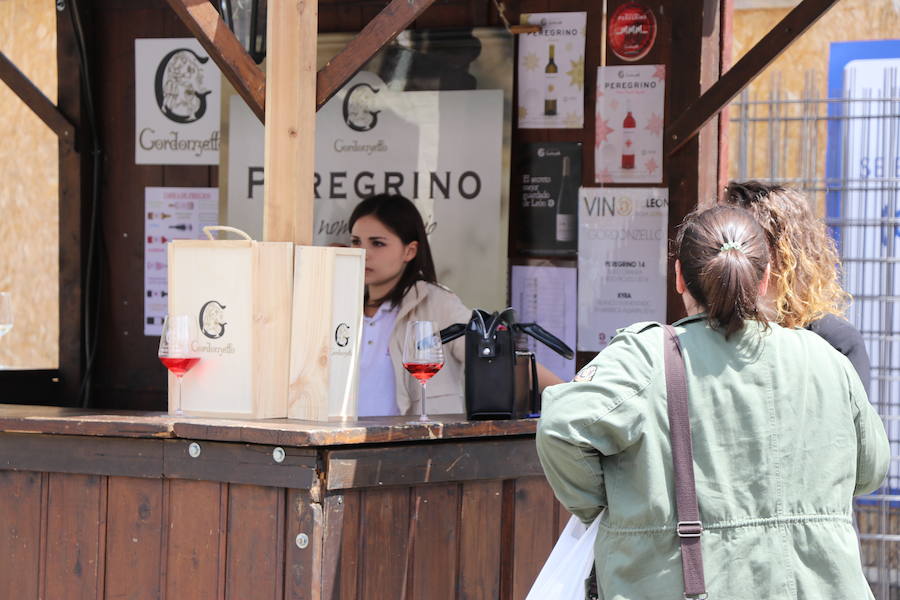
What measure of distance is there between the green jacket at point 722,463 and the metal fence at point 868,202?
3833mm

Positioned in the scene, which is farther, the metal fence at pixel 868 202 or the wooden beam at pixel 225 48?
the metal fence at pixel 868 202

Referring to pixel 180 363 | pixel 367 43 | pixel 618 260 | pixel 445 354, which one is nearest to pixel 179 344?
pixel 180 363

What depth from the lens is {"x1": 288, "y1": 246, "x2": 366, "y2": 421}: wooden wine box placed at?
3.18 meters

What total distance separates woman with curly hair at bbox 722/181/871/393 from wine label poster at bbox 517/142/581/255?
1.93m

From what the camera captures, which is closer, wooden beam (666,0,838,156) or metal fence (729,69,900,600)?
wooden beam (666,0,838,156)

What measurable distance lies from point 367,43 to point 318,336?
32.7 inches

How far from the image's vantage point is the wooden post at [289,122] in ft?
10.6

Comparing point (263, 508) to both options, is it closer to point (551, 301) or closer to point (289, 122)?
point (289, 122)

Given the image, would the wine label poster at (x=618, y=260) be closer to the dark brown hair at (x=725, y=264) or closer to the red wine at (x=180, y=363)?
the red wine at (x=180, y=363)

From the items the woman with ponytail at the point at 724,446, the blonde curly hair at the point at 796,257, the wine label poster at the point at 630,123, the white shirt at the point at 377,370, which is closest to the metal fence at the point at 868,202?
the wine label poster at the point at 630,123

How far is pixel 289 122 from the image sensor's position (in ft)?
10.6

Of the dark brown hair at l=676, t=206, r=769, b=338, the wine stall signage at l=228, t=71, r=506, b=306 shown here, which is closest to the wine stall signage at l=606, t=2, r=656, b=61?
the wine stall signage at l=228, t=71, r=506, b=306

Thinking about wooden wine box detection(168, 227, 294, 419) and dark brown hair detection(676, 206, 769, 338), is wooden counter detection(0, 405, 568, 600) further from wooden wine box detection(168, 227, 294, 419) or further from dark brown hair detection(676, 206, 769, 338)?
dark brown hair detection(676, 206, 769, 338)

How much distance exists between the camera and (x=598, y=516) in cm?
250
